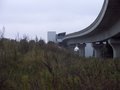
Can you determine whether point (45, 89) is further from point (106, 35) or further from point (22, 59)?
point (106, 35)

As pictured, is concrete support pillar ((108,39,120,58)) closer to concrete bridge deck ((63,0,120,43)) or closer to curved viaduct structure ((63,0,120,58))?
curved viaduct structure ((63,0,120,58))

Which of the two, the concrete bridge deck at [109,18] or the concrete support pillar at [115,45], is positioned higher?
the concrete bridge deck at [109,18]

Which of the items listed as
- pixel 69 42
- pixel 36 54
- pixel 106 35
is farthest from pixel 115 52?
pixel 69 42

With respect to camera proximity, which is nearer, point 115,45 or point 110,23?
point 110,23

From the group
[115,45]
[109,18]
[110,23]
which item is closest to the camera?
[109,18]

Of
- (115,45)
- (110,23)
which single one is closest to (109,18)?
(110,23)

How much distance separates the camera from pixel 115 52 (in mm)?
41469

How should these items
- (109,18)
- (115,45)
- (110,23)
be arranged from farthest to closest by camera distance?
(115,45) < (110,23) < (109,18)

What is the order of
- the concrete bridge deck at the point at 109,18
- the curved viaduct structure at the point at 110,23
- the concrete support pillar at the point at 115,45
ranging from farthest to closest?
1. the concrete support pillar at the point at 115,45
2. the curved viaduct structure at the point at 110,23
3. the concrete bridge deck at the point at 109,18

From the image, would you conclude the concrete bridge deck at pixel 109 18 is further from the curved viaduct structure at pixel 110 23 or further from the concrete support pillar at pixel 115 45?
the concrete support pillar at pixel 115 45

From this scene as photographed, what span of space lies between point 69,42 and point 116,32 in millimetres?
45364

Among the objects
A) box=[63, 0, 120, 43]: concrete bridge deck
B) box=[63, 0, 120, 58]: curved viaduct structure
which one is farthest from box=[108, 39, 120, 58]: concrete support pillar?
box=[63, 0, 120, 43]: concrete bridge deck

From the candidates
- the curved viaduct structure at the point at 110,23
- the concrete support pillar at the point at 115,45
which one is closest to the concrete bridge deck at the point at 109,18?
the curved viaduct structure at the point at 110,23

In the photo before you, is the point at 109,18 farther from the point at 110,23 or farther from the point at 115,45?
the point at 115,45
